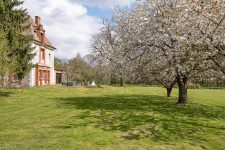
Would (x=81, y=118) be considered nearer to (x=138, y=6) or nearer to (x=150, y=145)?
(x=150, y=145)

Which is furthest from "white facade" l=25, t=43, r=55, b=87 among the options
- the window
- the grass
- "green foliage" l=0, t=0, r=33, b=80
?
the grass

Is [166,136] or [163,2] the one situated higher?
[163,2]

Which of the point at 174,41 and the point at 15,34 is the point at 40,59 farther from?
the point at 174,41

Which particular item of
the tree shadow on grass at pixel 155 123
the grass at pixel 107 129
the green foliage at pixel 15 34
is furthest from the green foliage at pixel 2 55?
the tree shadow on grass at pixel 155 123

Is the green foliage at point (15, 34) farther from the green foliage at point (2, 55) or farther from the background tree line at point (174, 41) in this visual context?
the background tree line at point (174, 41)

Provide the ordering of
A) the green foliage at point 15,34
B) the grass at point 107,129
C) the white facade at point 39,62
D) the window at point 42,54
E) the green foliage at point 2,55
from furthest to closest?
Result: the window at point 42,54 < the white facade at point 39,62 < the green foliage at point 15,34 < the green foliage at point 2,55 < the grass at point 107,129

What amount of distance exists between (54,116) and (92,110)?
336 cm

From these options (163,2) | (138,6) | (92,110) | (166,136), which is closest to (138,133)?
(166,136)

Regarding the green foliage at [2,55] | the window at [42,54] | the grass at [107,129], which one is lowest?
the grass at [107,129]

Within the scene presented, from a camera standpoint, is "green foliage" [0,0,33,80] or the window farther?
the window

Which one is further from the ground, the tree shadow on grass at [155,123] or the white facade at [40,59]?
the white facade at [40,59]

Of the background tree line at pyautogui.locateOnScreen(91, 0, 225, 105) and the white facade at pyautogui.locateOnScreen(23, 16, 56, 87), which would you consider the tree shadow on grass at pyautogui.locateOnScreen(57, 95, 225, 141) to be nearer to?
the background tree line at pyautogui.locateOnScreen(91, 0, 225, 105)

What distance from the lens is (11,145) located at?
11078mm

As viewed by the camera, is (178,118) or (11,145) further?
(178,118)
